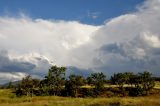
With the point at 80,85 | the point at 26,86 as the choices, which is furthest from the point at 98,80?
the point at 26,86

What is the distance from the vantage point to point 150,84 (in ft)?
556

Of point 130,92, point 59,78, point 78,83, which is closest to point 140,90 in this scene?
point 130,92

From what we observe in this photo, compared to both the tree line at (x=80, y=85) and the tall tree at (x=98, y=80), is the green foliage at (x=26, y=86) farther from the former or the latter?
the tall tree at (x=98, y=80)

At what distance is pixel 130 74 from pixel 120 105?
455 feet

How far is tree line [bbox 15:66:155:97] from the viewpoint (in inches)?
6565

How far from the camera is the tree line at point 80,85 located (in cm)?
16675

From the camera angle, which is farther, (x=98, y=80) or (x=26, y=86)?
(x=98, y=80)

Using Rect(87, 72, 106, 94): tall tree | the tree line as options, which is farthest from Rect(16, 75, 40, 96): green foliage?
Rect(87, 72, 106, 94): tall tree

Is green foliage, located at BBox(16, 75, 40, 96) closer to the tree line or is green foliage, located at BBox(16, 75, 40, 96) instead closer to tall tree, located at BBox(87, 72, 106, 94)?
the tree line

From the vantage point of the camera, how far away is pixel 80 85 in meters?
172

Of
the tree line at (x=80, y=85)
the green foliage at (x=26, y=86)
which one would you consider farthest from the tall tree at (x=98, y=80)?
the green foliage at (x=26, y=86)

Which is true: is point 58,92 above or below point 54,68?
below

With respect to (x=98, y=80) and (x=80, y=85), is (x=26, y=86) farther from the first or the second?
(x=98, y=80)

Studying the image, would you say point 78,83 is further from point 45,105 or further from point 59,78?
point 45,105
